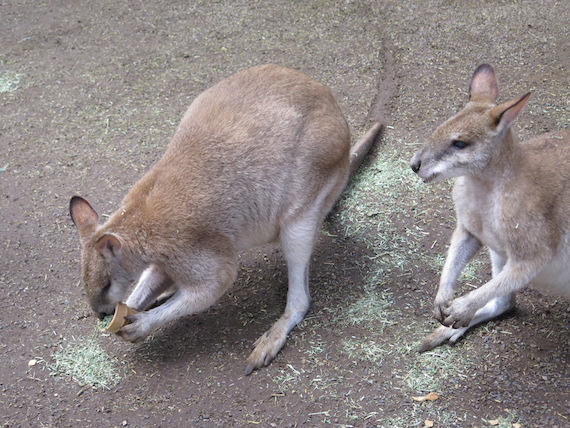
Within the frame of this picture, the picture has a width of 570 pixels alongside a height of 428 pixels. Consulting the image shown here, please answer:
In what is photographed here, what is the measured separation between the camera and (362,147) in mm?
6086

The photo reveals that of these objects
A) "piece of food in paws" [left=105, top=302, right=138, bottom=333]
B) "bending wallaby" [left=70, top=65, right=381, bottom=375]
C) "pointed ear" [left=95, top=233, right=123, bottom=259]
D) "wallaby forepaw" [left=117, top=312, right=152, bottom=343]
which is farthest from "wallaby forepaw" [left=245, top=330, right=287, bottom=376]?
"pointed ear" [left=95, top=233, right=123, bottom=259]

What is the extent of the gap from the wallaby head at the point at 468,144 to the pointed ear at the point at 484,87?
11cm

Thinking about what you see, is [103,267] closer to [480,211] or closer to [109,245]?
[109,245]

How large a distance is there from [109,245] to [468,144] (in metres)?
2.19

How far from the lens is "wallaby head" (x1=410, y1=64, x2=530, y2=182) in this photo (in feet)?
12.5

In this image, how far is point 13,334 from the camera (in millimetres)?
4801

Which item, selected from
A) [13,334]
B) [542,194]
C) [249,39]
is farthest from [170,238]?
[249,39]

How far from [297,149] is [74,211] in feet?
5.06

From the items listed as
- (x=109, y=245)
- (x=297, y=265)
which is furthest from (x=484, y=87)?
(x=109, y=245)

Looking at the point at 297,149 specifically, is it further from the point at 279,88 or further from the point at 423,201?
the point at 423,201

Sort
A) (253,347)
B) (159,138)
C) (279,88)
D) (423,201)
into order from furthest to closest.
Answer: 1. (159,138)
2. (423,201)
3. (279,88)
4. (253,347)

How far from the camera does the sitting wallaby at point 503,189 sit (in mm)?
3852

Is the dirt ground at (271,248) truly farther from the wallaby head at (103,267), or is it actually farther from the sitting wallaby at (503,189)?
the sitting wallaby at (503,189)

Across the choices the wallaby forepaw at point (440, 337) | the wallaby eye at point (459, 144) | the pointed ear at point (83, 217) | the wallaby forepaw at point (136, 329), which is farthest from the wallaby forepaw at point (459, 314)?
the pointed ear at point (83, 217)
